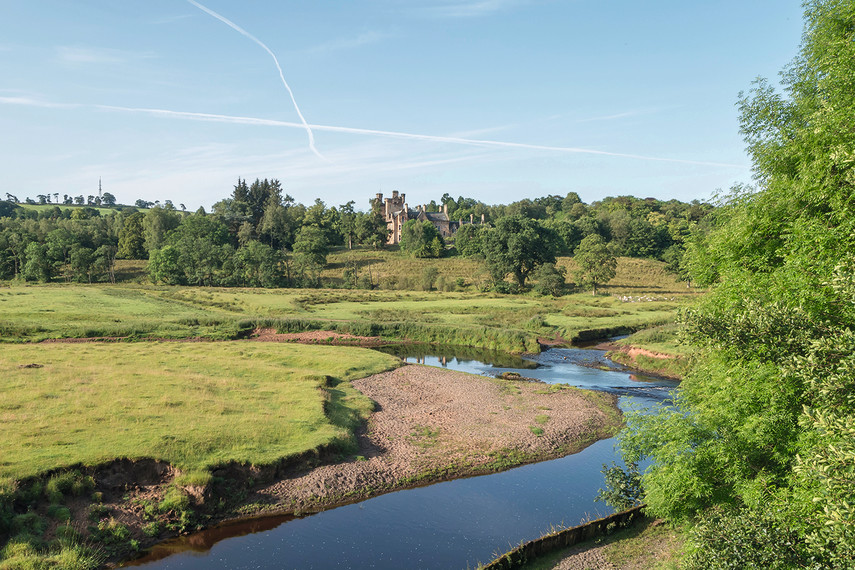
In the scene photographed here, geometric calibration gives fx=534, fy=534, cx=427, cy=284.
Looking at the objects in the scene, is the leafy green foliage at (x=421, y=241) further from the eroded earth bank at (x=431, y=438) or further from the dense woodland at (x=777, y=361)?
the dense woodland at (x=777, y=361)

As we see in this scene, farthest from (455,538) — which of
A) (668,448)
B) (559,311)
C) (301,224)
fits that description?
(301,224)

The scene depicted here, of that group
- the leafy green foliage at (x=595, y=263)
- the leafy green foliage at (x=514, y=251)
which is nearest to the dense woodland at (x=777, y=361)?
the leafy green foliage at (x=595, y=263)

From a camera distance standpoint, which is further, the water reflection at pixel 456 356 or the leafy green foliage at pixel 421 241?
the leafy green foliage at pixel 421 241

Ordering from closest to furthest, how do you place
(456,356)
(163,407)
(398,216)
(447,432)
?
(163,407)
(447,432)
(456,356)
(398,216)

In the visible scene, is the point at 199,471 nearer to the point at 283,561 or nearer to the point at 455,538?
the point at 283,561

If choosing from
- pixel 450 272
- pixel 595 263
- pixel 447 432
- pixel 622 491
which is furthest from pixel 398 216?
pixel 622 491

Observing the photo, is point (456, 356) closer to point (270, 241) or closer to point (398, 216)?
point (270, 241)

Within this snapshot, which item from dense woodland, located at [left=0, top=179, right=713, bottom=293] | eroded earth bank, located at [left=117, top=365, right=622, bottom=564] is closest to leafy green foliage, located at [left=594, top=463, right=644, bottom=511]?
eroded earth bank, located at [left=117, top=365, right=622, bottom=564]
